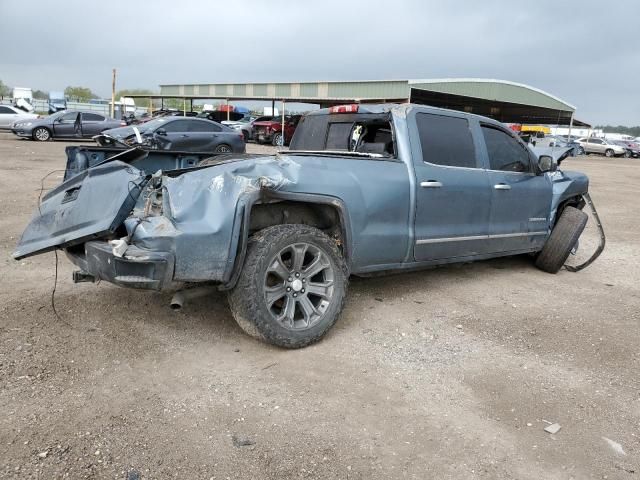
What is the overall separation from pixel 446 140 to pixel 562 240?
6.95 feet

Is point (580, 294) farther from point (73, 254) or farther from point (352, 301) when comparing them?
point (73, 254)

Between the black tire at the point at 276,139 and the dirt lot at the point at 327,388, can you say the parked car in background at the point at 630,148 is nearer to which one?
the black tire at the point at 276,139

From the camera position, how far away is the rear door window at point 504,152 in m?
5.27

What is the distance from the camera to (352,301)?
4.84m

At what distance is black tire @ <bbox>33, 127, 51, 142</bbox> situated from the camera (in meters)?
21.1

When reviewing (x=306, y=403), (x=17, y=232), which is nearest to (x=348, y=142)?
Answer: (x=306, y=403)

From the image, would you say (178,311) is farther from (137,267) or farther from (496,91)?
(496,91)

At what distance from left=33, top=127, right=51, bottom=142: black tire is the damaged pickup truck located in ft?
60.7

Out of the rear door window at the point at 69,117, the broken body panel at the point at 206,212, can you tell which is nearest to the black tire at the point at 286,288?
the broken body panel at the point at 206,212

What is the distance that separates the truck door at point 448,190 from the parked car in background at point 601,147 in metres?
43.7

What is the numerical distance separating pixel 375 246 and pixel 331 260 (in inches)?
19.3

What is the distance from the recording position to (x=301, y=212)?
4.06 m

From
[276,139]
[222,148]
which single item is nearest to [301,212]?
[222,148]

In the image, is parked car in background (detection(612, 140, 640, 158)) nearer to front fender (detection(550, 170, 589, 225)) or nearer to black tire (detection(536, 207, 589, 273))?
front fender (detection(550, 170, 589, 225))
